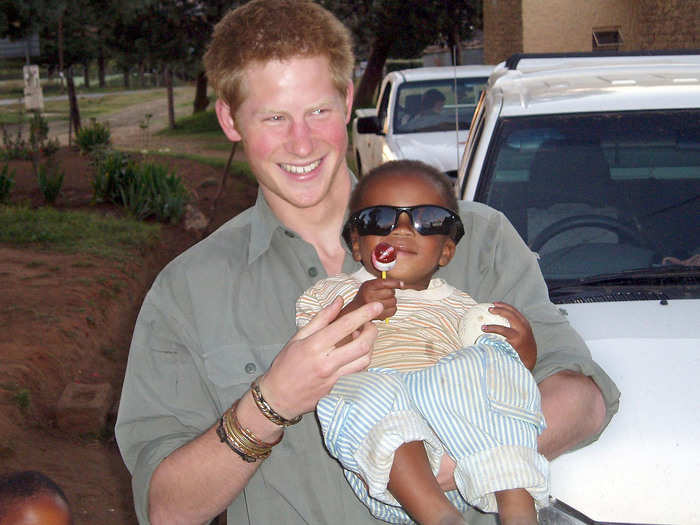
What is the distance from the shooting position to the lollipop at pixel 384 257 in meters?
2.31

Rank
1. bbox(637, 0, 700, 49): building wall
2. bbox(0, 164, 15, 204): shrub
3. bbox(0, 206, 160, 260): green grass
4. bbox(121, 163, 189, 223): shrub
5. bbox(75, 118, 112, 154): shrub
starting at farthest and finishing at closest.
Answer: bbox(75, 118, 112, 154): shrub, bbox(637, 0, 700, 49): building wall, bbox(0, 164, 15, 204): shrub, bbox(121, 163, 189, 223): shrub, bbox(0, 206, 160, 260): green grass

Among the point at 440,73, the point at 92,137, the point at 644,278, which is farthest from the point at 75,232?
the point at 644,278

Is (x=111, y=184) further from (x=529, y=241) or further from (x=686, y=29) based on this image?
(x=529, y=241)

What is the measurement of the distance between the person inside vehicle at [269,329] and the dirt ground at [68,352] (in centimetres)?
341

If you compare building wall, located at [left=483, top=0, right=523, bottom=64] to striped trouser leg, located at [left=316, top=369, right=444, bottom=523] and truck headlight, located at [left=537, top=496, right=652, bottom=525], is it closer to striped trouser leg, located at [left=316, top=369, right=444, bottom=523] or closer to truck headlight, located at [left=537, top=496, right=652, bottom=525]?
truck headlight, located at [left=537, top=496, right=652, bottom=525]

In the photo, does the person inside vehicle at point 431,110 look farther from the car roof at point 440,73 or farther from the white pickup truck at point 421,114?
the car roof at point 440,73

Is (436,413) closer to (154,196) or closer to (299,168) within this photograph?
(299,168)

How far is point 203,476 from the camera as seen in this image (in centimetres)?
212

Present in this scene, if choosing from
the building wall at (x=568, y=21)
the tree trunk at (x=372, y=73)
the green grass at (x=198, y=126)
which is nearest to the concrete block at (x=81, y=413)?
the building wall at (x=568, y=21)

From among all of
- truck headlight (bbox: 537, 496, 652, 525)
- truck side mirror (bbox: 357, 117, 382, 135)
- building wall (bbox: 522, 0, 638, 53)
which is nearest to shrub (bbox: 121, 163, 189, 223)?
truck side mirror (bbox: 357, 117, 382, 135)

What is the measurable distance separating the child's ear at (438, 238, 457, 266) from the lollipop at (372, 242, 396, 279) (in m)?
0.14

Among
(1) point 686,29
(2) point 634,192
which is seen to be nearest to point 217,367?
(2) point 634,192

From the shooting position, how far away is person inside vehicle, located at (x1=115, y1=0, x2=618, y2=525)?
2.12 m

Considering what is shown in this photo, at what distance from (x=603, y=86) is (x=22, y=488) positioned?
3599mm
